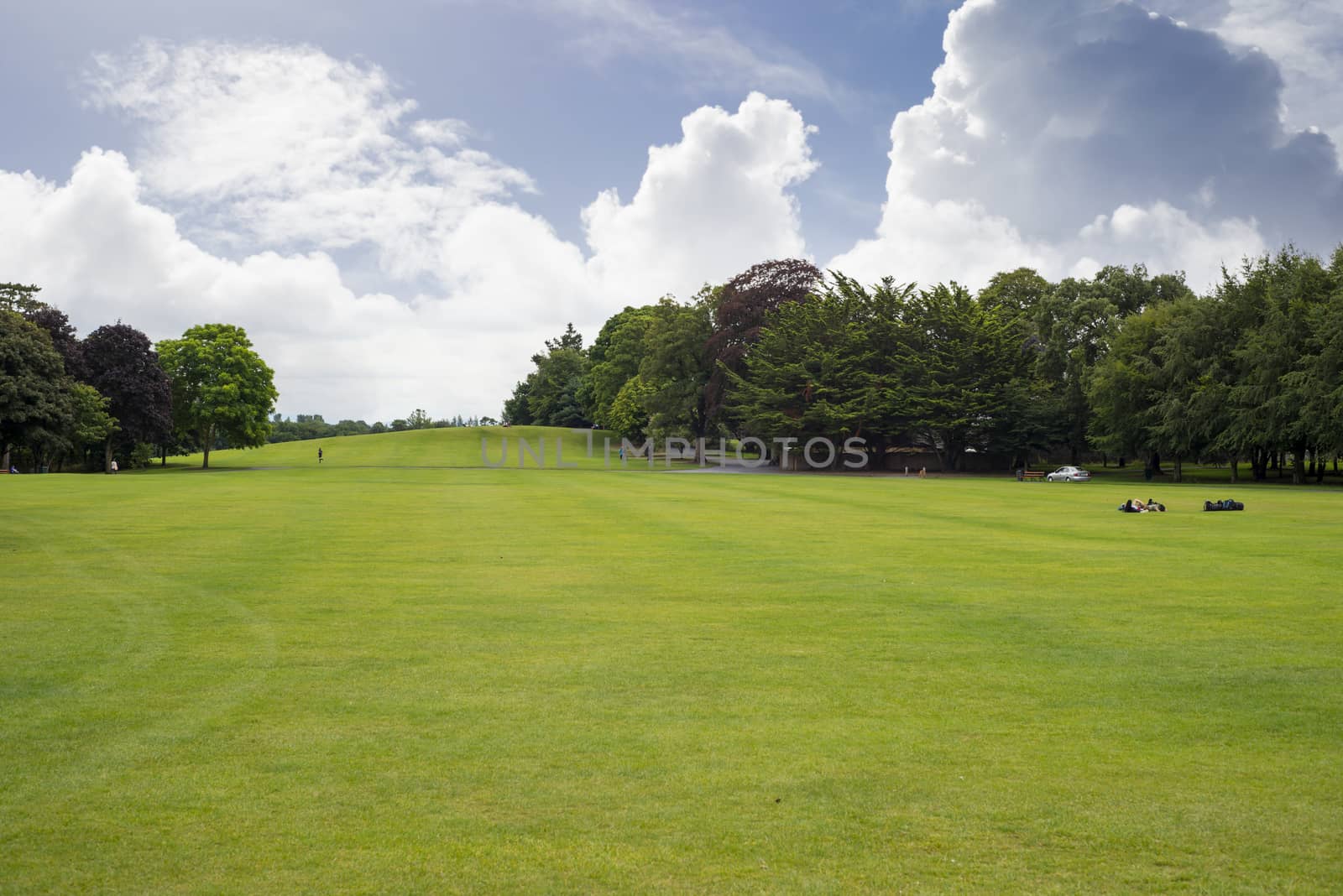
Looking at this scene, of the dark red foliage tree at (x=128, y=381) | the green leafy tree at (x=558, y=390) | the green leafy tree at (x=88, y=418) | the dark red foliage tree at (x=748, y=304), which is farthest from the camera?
the green leafy tree at (x=558, y=390)

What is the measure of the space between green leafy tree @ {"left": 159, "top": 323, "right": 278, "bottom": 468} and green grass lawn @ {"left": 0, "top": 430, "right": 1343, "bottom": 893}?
2769 inches

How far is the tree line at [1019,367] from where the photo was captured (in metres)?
61.8

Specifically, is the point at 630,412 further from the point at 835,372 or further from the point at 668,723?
the point at 668,723

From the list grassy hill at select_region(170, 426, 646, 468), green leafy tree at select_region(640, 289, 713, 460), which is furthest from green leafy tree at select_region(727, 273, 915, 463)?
grassy hill at select_region(170, 426, 646, 468)

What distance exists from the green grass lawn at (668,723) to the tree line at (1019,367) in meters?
50.4

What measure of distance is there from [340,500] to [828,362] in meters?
51.9

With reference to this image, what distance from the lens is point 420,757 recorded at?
7273mm

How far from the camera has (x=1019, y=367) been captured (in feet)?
282

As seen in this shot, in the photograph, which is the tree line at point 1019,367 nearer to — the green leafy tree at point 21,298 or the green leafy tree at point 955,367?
the green leafy tree at point 955,367


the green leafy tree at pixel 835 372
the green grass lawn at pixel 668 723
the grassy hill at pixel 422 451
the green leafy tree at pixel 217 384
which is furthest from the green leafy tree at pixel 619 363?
the green grass lawn at pixel 668 723

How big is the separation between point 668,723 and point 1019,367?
84.1 meters

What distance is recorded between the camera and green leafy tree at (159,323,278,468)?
84.5 m

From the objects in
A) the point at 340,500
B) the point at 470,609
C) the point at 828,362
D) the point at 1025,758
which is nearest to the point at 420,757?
the point at 1025,758

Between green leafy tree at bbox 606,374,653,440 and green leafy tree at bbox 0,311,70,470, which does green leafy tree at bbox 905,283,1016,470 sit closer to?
green leafy tree at bbox 606,374,653,440
